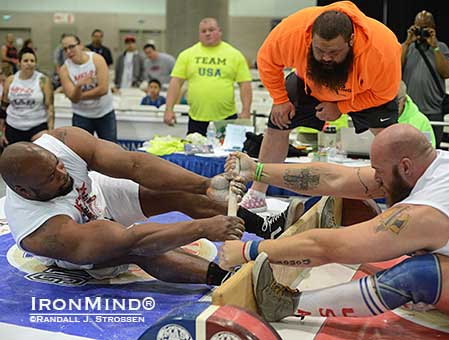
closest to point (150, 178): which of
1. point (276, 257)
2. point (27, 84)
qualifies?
point (276, 257)

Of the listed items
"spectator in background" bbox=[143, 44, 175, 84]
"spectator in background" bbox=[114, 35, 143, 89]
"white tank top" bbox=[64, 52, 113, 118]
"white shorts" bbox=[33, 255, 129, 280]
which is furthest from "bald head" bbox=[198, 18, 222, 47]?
"spectator in background" bbox=[114, 35, 143, 89]

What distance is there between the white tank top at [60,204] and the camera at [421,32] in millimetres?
3374

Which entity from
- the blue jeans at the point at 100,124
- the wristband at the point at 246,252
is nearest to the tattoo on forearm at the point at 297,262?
the wristband at the point at 246,252

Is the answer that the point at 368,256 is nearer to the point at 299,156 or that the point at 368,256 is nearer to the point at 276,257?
the point at 276,257

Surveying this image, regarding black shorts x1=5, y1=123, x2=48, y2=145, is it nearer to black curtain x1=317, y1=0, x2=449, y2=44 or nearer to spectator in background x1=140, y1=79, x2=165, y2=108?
spectator in background x1=140, y1=79, x2=165, y2=108

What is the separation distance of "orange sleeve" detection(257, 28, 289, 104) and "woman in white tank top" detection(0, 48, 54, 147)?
2.92m

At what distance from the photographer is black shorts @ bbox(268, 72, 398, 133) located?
3504 mm

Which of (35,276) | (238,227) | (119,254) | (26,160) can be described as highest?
(26,160)

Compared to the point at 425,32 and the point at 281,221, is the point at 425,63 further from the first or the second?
the point at 281,221

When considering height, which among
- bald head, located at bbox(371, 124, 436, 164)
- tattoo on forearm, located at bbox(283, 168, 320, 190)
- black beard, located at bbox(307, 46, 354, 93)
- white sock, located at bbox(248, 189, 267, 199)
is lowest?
white sock, located at bbox(248, 189, 267, 199)

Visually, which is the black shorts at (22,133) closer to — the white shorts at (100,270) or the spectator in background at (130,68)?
the white shorts at (100,270)

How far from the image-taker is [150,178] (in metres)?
2.91

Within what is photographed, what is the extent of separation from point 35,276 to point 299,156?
96.0 inches

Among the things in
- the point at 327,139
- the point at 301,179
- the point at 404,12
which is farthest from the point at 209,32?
the point at 404,12
